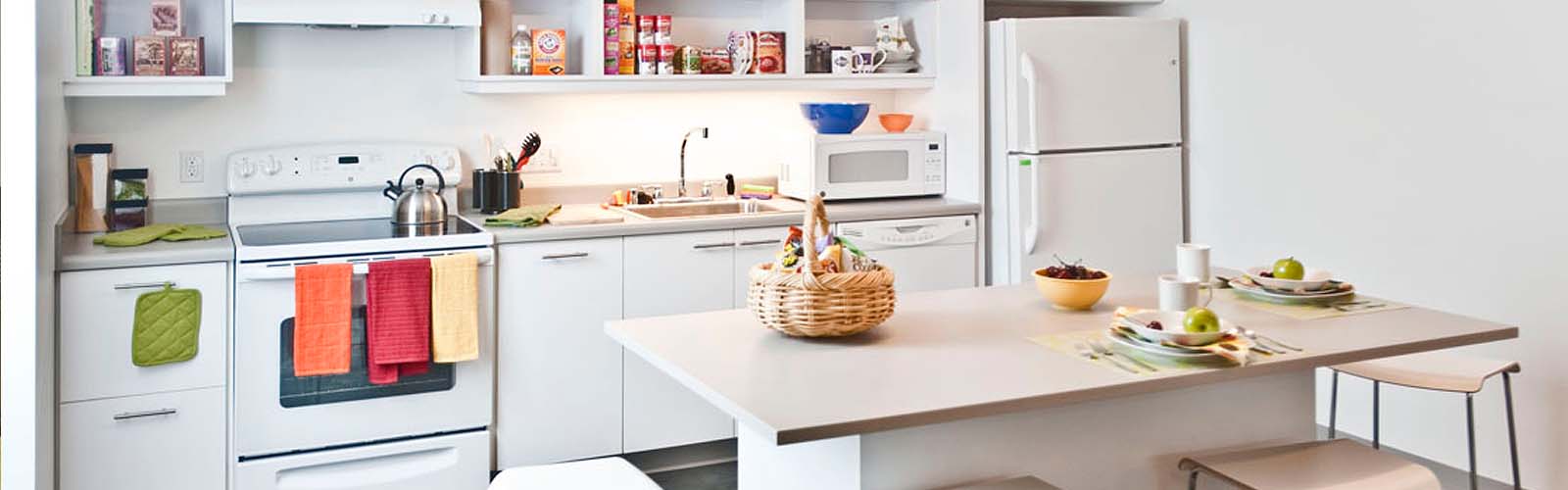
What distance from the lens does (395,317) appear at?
366 cm

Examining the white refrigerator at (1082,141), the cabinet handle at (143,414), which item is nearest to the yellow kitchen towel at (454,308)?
the cabinet handle at (143,414)

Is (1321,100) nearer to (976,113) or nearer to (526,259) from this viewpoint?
(976,113)

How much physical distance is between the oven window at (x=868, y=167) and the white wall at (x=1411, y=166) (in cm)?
111

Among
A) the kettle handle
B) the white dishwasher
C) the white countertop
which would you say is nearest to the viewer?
the white countertop

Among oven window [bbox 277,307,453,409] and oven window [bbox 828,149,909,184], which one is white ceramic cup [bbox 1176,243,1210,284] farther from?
oven window [bbox 277,307,453,409]

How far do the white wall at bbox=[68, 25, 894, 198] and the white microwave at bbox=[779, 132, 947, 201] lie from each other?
0.11 m

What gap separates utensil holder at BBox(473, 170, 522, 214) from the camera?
4223 millimetres

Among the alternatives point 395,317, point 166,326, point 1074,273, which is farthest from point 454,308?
point 1074,273

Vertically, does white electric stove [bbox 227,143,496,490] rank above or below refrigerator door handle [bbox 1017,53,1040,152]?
below

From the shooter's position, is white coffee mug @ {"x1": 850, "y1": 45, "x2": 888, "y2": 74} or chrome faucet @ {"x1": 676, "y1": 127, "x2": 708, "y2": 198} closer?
chrome faucet @ {"x1": 676, "y1": 127, "x2": 708, "y2": 198}

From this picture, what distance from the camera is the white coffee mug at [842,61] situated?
4.69 metres

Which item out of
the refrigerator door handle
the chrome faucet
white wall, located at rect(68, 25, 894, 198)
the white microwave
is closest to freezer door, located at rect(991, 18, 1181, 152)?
the refrigerator door handle

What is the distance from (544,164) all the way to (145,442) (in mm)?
1549

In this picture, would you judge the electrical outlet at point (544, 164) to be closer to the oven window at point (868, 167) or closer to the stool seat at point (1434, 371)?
the oven window at point (868, 167)
